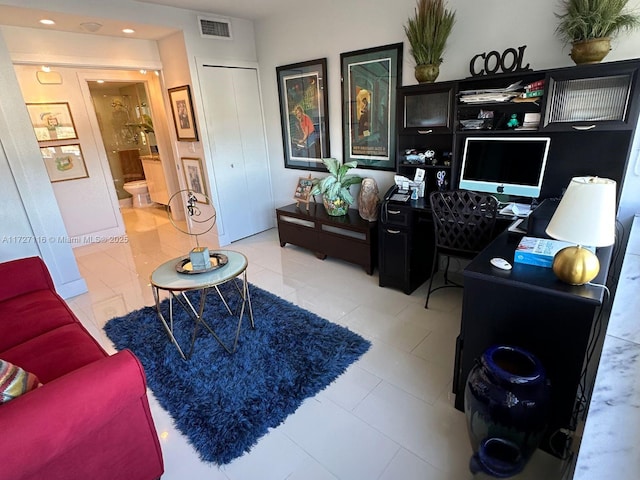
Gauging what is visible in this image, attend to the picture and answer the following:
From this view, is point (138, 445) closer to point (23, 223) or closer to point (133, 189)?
point (23, 223)

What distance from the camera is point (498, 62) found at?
243cm

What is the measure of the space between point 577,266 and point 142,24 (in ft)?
12.9

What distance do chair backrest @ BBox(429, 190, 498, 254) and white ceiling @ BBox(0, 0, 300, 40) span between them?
264 centimetres

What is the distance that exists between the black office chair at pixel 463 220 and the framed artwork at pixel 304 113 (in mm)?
1834

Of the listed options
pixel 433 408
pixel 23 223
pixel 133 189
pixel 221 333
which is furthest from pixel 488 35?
pixel 133 189

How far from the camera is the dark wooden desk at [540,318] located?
136cm

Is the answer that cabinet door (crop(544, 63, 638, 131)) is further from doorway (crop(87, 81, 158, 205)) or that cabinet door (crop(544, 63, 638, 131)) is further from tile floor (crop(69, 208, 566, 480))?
doorway (crop(87, 81, 158, 205))

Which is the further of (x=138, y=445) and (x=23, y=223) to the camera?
(x=23, y=223)

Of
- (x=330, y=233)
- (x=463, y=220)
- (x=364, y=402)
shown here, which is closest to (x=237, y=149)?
(x=330, y=233)

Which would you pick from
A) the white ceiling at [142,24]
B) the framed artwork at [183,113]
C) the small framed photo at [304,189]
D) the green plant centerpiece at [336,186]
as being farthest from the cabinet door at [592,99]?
the framed artwork at [183,113]

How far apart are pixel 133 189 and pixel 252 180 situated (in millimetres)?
2948

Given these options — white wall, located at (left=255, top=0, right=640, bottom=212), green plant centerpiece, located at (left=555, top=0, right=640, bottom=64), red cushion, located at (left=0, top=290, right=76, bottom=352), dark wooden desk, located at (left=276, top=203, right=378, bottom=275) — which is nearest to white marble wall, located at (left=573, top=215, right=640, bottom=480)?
green plant centerpiece, located at (left=555, top=0, right=640, bottom=64)

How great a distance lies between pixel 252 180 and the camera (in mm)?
4586

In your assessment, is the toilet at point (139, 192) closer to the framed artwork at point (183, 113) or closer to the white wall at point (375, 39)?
the framed artwork at point (183, 113)
